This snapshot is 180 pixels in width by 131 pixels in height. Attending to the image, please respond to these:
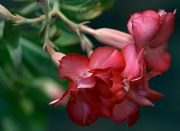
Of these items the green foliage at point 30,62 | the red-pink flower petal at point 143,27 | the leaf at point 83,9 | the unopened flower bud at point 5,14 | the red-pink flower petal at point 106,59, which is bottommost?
the green foliage at point 30,62

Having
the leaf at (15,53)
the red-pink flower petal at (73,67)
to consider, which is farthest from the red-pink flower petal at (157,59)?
the leaf at (15,53)

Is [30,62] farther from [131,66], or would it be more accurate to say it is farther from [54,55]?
[131,66]

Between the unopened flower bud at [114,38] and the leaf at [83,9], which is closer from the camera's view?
the unopened flower bud at [114,38]

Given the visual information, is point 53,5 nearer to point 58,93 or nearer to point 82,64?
point 82,64

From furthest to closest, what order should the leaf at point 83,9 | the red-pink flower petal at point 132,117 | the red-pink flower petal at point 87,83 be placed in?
the leaf at point 83,9
the red-pink flower petal at point 132,117
the red-pink flower petal at point 87,83

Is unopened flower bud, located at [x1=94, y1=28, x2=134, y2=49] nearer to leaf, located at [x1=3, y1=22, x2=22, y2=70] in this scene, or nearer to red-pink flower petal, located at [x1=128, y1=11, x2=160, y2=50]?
red-pink flower petal, located at [x1=128, y1=11, x2=160, y2=50]

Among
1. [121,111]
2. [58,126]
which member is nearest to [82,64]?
[121,111]

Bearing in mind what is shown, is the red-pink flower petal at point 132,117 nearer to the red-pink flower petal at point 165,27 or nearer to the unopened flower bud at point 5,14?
the red-pink flower petal at point 165,27
